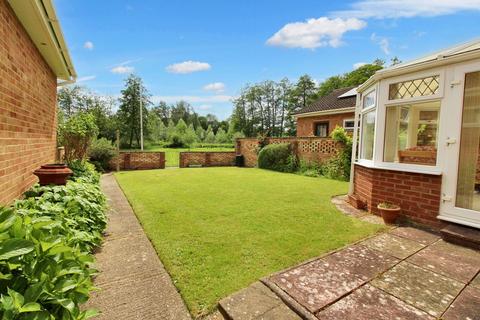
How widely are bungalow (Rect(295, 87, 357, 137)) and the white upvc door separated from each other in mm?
11107

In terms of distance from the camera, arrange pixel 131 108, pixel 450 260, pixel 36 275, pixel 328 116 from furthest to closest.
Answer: pixel 131 108 → pixel 328 116 → pixel 450 260 → pixel 36 275

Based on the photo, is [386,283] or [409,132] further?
[409,132]

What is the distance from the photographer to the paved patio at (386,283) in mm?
2188

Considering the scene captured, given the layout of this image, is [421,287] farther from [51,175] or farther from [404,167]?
[51,175]

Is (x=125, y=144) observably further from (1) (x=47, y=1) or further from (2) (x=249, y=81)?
(1) (x=47, y=1)

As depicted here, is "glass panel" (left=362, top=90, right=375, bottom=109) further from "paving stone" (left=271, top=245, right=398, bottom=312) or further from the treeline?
the treeline

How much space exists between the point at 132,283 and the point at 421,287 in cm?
307

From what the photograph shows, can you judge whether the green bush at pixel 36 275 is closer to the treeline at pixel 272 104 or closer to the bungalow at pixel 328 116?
→ the bungalow at pixel 328 116

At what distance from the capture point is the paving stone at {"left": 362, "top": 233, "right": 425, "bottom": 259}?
338 centimetres

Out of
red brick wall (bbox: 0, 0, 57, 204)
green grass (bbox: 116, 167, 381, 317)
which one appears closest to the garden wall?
green grass (bbox: 116, 167, 381, 317)

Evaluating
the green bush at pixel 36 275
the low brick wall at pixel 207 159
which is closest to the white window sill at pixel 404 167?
the green bush at pixel 36 275

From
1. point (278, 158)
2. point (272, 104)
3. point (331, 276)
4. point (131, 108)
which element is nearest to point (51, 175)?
point (331, 276)

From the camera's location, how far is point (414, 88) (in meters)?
4.60

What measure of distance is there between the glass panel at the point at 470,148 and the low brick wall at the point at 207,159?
1387 cm
